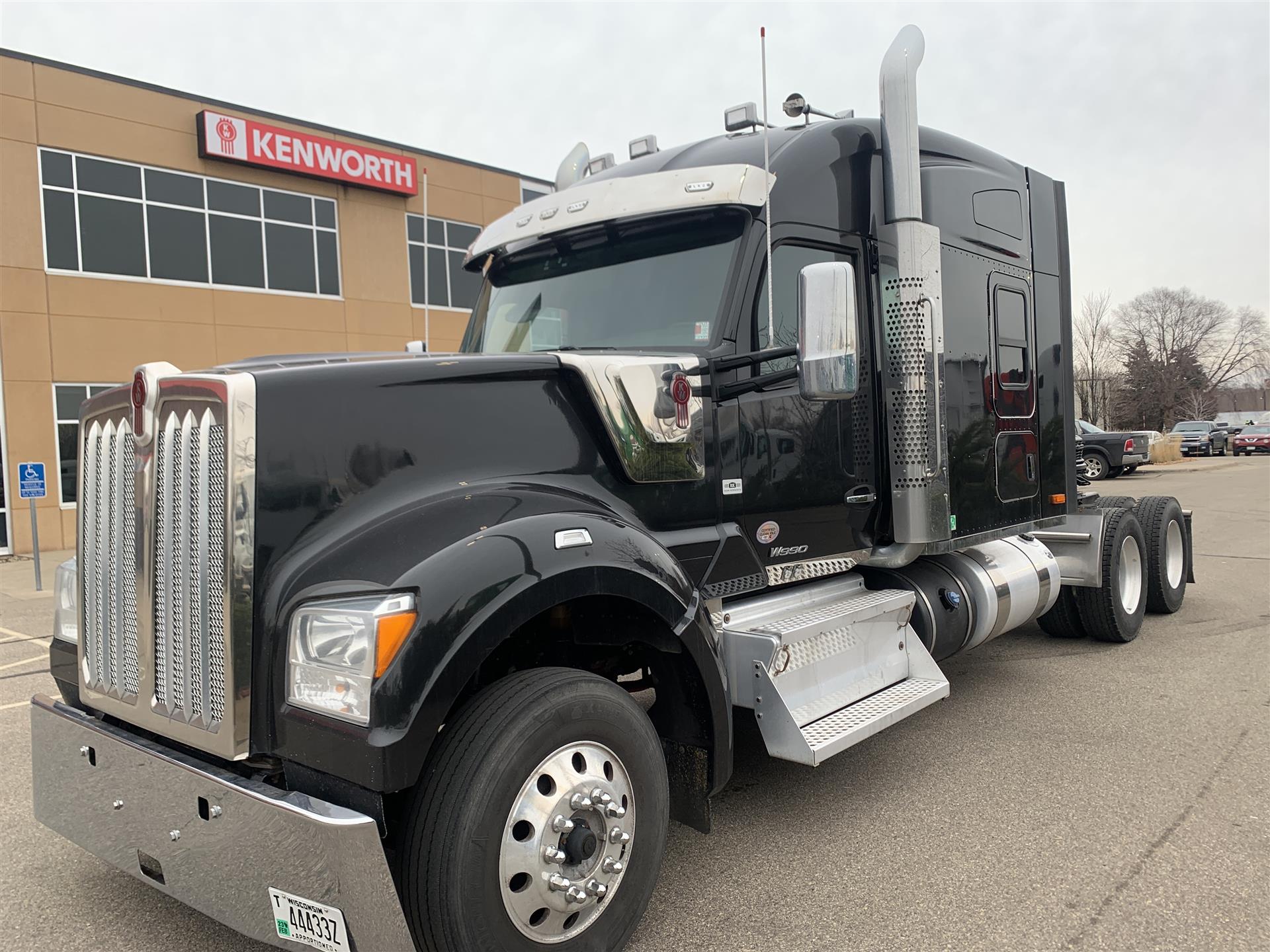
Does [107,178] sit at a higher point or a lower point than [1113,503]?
higher

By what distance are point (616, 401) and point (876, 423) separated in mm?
1651

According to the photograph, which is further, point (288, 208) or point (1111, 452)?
point (1111, 452)

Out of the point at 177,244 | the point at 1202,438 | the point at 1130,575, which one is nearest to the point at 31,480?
the point at 177,244

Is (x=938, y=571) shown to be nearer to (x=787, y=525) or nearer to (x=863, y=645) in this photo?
(x=863, y=645)

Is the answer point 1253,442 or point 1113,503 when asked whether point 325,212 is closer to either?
point 1113,503

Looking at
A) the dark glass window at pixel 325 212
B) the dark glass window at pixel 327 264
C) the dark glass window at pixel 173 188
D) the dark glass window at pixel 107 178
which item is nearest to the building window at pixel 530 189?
the dark glass window at pixel 325 212

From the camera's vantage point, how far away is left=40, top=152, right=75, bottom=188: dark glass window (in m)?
15.8

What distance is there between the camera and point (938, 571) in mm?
4879

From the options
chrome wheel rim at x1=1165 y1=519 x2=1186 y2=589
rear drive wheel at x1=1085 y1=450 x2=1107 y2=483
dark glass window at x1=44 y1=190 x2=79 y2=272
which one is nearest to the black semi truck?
chrome wheel rim at x1=1165 y1=519 x2=1186 y2=589

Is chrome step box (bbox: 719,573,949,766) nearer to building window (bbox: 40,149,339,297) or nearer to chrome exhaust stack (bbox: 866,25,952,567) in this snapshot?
chrome exhaust stack (bbox: 866,25,952,567)

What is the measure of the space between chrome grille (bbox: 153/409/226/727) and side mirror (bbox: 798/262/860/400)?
5.95ft

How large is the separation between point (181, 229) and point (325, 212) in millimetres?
2985

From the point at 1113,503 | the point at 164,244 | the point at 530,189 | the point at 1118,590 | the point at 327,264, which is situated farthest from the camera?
the point at 530,189

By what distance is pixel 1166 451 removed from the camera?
35594 mm
